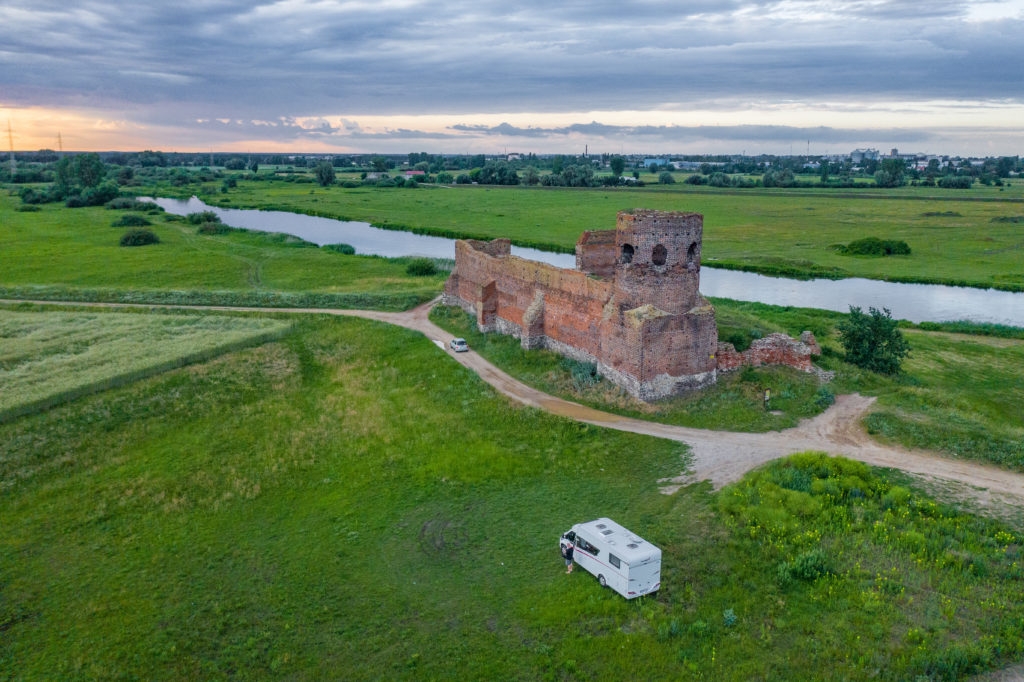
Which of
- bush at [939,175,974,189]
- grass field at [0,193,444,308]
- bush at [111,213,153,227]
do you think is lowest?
grass field at [0,193,444,308]

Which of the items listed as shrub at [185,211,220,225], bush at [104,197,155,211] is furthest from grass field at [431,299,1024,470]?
bush at [104,197,155,211]

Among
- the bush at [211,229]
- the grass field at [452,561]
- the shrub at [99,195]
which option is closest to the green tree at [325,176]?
the shrub at [99,195]

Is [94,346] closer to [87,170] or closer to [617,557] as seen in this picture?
[617,557]

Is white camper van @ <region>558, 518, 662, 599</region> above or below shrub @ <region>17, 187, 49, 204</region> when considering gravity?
below

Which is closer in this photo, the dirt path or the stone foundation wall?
the dirt path

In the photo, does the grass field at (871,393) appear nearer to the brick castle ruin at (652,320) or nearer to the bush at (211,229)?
the brick castle ruin at (652,320)

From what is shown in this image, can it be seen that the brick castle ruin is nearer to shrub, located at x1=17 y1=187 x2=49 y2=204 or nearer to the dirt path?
the dirt path

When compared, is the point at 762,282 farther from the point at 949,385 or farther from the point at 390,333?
→ the point at 390,333

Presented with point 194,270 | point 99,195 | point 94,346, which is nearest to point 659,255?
point 94,346
